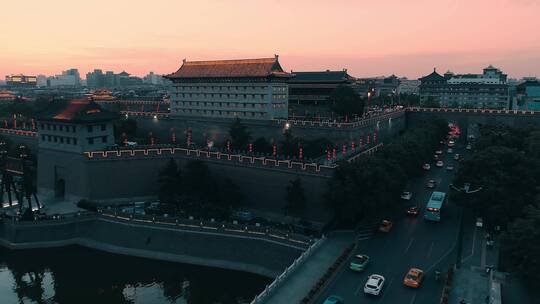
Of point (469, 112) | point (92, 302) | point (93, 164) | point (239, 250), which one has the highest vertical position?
point (469, 112)

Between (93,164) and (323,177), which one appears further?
(93,164)

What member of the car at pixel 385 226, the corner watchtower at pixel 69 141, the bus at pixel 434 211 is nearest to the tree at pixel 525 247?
the car at pixel 385 226

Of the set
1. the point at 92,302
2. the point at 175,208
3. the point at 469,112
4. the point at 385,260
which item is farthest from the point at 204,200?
the point at 469,112

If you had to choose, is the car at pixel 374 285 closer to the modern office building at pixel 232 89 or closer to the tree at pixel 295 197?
the tree at pixel 295 197

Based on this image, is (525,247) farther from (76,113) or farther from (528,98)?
(528,98)

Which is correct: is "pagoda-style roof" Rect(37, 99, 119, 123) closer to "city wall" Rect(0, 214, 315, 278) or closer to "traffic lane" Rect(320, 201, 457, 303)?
"city wall" Rect(0, 214, 315, 278)

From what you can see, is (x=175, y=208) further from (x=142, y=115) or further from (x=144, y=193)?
(x=142, y=115)
